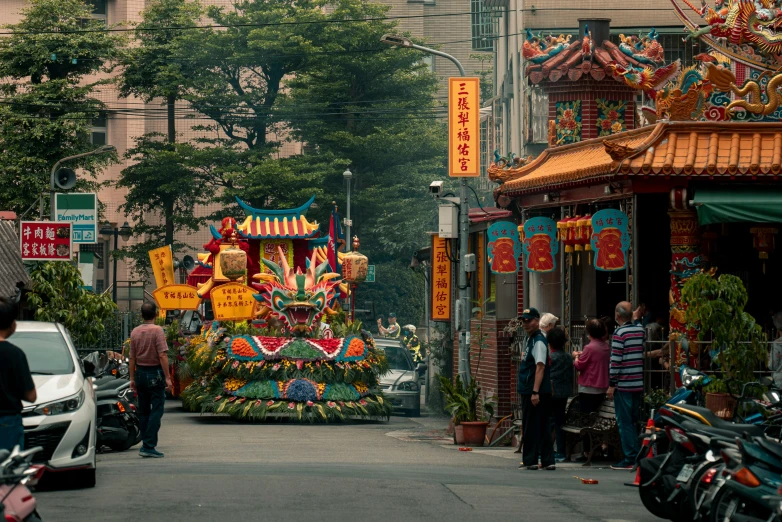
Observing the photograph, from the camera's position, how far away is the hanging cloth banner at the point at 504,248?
2236 centimetres

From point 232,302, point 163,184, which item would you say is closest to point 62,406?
point 232,302

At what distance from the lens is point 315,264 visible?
29.8 metres

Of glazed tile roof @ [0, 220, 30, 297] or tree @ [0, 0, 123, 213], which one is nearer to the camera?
glazed tile roof @ [0, 220, 30, 297]

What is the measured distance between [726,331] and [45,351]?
7647 millimetres

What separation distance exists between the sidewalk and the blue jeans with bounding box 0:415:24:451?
827 centimetres

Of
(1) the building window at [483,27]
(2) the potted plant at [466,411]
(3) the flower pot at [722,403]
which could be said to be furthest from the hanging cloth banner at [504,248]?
(1) the building window at [483,27]

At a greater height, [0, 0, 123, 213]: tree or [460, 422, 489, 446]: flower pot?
[0, 0, 123, 213]: tree

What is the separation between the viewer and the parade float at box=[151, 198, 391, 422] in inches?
1051

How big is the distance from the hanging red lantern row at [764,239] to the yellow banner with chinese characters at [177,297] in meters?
18.3

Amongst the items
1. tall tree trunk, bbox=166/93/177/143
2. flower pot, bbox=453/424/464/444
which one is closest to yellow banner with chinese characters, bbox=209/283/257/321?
flower pot, bbox=453/424/464/444

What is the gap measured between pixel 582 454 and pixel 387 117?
37.7 metres

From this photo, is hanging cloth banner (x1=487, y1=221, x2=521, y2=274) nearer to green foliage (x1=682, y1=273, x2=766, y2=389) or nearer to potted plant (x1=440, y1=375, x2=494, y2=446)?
potted plant (x1=440, y1=375, x2=494, y2=446)

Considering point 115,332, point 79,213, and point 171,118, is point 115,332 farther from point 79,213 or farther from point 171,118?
point 171,118

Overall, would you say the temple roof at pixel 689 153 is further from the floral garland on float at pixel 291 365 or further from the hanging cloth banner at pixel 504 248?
the floral garland on float at pixel 291 365
